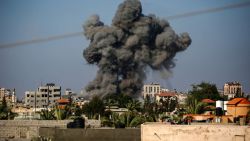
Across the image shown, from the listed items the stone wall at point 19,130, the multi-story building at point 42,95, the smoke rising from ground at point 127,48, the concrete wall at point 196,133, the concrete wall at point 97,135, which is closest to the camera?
the concrete wall at point 196,133

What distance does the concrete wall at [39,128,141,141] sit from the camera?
21953mm

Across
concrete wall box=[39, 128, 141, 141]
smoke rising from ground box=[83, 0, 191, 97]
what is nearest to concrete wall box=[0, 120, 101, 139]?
concrete wall box=[39, 128, 141, 141]

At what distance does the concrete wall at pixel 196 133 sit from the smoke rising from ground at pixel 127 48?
2816 inches

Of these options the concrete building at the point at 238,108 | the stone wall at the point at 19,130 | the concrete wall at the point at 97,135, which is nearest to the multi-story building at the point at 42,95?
the stone wall at the point at 19,130

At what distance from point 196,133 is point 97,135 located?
7.81 meters

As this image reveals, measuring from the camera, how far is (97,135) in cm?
2233

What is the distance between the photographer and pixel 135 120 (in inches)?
1212

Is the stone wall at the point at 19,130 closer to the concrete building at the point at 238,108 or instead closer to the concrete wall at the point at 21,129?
the concrete wall at the point at 21,129

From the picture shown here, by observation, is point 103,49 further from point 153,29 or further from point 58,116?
point 58,116

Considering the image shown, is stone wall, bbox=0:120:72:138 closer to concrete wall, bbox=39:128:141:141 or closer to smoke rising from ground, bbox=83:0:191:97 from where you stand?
concrete wall, bbox=39:128:141:141

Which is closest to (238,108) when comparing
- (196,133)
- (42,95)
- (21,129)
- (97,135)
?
(97,135)

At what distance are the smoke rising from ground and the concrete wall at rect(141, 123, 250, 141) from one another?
71.5 meters

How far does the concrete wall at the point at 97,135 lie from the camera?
21953 millimetres

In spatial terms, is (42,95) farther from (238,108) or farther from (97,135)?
(97,135)
